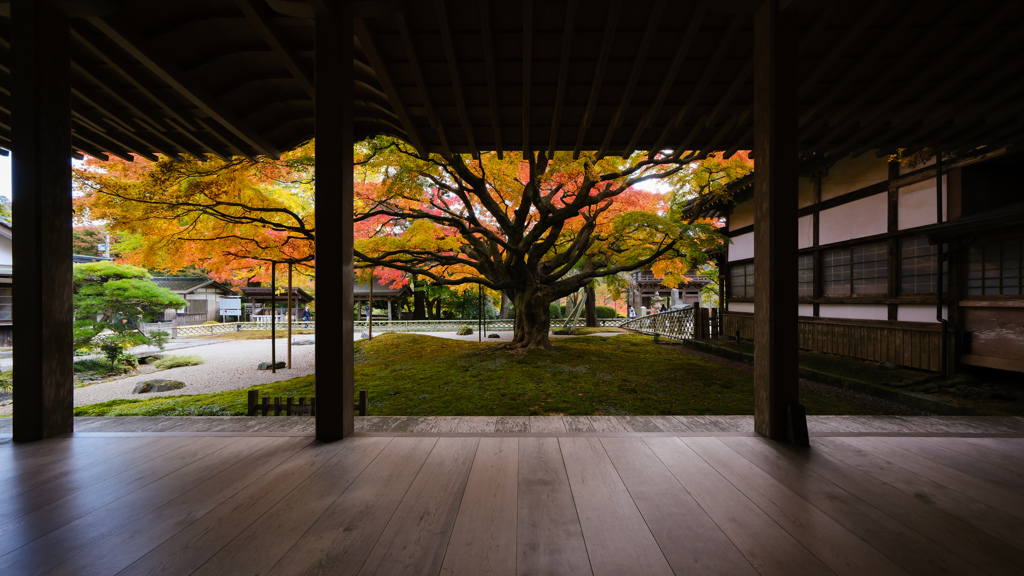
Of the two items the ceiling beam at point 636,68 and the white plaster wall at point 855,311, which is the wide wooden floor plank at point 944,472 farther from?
the white plaster wall at point 855,311

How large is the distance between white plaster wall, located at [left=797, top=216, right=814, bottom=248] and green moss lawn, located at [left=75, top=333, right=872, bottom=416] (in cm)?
333

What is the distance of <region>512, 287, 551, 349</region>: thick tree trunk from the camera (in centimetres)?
997

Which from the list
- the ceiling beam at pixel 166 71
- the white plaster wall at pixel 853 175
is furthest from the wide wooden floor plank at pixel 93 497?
the white plaster wall at pixel 853 175

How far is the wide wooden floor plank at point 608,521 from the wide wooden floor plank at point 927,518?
1.12m

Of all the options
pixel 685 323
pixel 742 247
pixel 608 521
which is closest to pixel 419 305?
pixel 685 323

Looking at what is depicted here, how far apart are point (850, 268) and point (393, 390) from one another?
918 centimetres

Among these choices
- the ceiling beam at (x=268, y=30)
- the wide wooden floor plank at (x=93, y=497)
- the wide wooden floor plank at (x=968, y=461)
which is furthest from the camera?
the ceiling beam at (x=268, y=30)

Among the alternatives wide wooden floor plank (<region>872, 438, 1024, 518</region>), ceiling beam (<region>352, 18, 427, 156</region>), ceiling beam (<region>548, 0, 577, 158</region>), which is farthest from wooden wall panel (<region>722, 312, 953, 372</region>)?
ceiling beam (<region>352, 18, 427, 156</region>)

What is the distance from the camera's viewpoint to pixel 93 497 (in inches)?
71.5

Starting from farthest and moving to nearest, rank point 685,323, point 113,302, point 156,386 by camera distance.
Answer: point 685,323, point 113,302, point 156,386

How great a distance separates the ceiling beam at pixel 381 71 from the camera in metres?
2.55

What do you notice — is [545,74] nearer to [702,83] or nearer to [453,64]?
[453,64]

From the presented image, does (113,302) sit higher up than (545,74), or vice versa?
(545,74)

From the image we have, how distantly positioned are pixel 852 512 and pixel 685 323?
12523 mm
